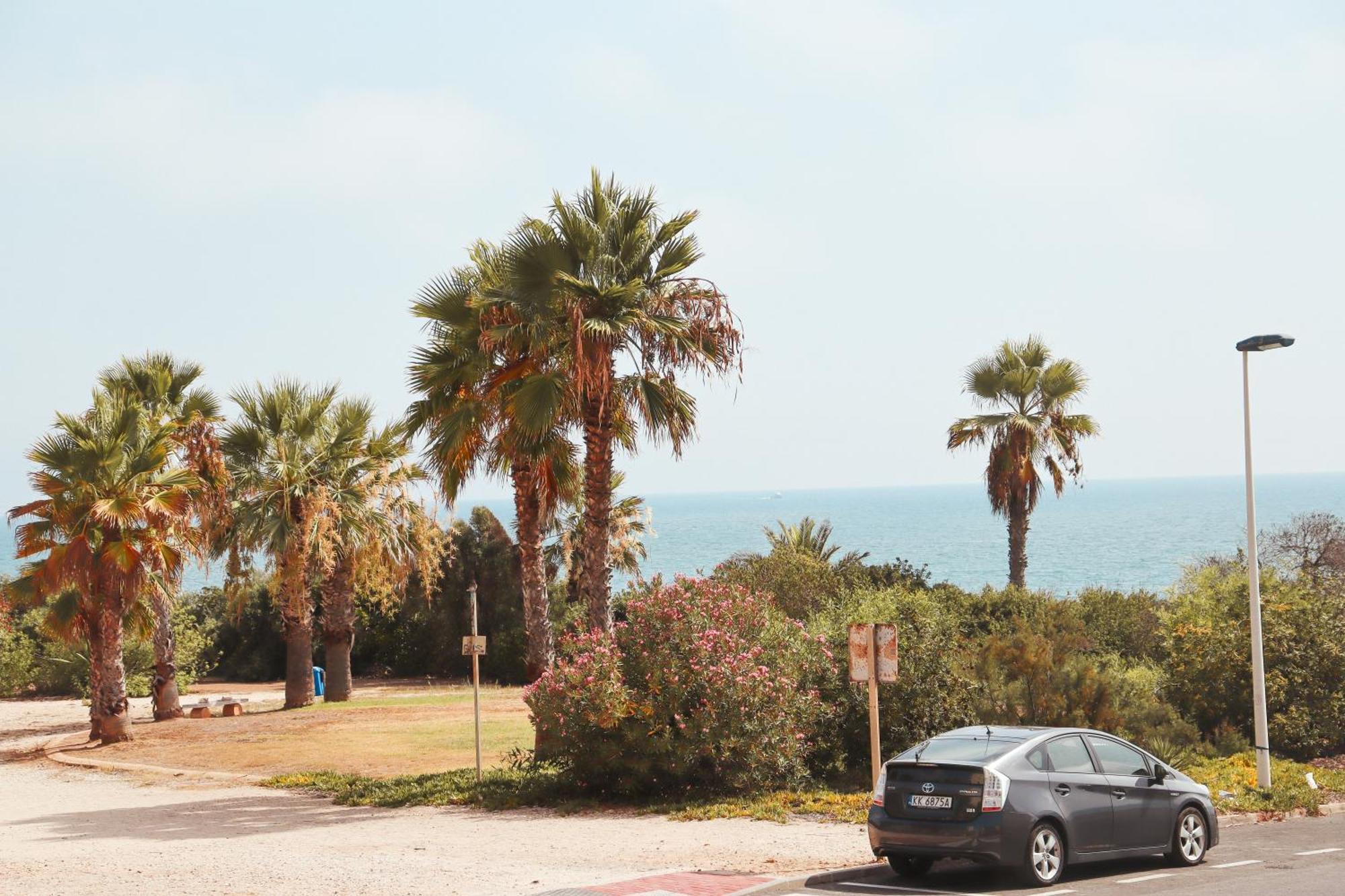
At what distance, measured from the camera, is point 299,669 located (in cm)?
3400

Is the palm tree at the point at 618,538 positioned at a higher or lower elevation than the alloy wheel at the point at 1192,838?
higher

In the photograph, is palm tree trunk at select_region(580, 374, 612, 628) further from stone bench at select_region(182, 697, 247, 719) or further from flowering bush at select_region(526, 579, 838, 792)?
stone bench at select_region(182, 697, 247, 719)

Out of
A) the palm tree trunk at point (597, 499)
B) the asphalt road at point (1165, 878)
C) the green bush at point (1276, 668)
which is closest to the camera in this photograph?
the asphalt road at point (1165, 878)

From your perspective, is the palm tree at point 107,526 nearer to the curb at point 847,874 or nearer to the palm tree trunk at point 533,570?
the palm tree trunk at point 533,570

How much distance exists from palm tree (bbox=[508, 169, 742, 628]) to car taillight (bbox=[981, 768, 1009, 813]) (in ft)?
30.3

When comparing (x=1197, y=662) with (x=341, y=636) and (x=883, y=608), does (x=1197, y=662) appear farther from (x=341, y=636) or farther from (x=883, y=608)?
(x=341, y=636)

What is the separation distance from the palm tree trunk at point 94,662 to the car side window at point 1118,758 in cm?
2186

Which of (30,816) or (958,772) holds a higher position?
(958,772)

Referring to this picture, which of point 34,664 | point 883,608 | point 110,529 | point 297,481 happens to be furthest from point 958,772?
point 34,664

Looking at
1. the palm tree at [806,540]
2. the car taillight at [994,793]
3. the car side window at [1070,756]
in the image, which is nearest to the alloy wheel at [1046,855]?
the car taillight at [994,793]

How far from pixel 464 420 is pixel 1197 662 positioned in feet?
46.4

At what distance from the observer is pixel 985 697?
2084 cm

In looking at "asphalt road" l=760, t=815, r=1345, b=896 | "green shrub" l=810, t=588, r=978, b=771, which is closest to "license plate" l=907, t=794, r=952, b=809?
"asphalt road" l=760, t=815, r=1345, b=896

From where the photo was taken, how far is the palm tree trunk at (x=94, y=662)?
27547mm
